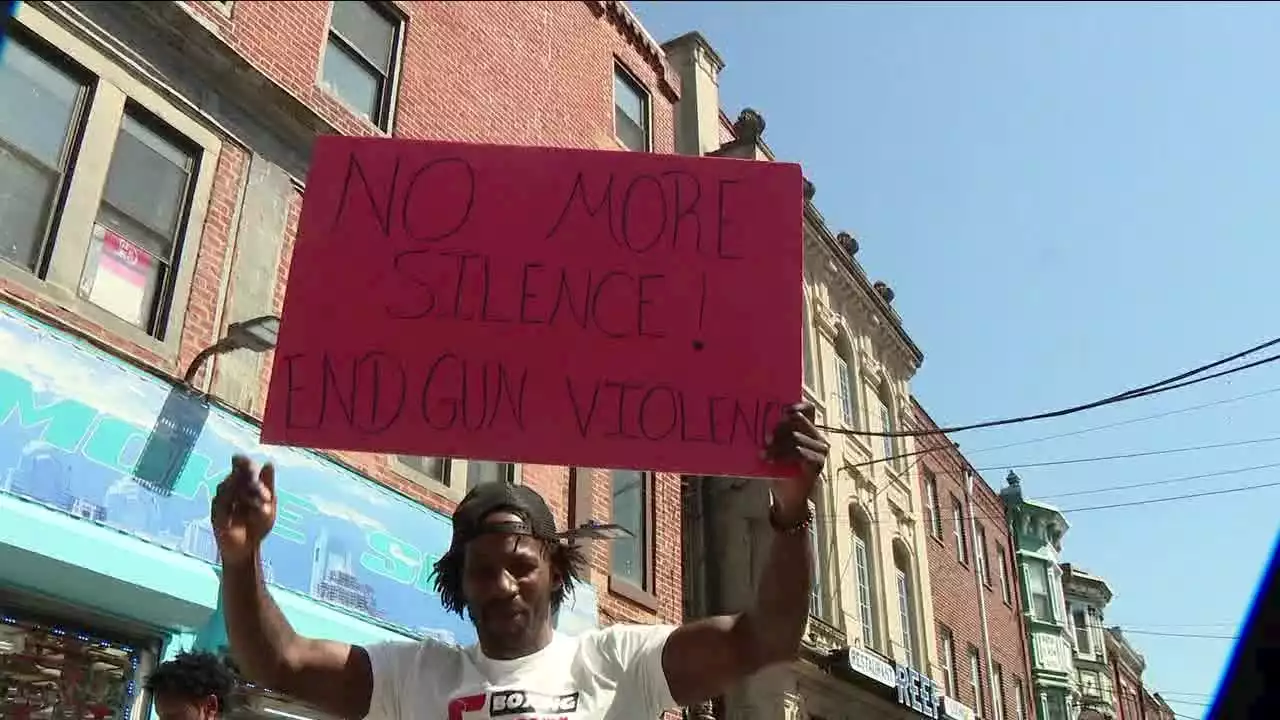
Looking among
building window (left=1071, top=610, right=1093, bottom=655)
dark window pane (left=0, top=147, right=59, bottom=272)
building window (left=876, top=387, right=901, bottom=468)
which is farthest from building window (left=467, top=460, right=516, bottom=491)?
building window (left=1071, top=610, right=1093, bottom=655)

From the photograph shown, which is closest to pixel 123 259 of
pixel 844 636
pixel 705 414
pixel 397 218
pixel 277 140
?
pixel 277 140

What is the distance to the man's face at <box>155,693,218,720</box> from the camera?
12.0 ft

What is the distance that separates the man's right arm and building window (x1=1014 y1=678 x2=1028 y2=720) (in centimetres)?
2789

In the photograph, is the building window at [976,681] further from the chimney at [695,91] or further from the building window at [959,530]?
the chimney at [695,91]

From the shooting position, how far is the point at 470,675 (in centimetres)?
213

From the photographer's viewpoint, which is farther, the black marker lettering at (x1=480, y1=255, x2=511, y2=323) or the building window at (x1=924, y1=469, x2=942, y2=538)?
the building window at (x1=924, y1=469, x2=942, y2=538)

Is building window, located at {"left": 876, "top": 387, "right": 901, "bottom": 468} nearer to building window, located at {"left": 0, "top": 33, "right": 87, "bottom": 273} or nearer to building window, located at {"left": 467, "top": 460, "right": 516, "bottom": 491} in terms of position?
building window, located at {"left": 467, "top": 460, "right": 516, "bottom": 491}

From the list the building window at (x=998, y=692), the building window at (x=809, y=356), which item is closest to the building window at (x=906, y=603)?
the building window at (x=809, y=356)

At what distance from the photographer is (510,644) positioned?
6.97ft

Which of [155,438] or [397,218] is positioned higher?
[155,438]

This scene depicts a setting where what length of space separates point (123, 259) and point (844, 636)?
44.2ft

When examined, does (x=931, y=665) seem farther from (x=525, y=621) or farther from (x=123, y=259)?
(x=525, y=621)

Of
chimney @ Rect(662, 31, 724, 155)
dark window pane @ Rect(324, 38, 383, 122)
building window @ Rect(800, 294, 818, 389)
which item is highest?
chimney @ Rect(662, 31, 724, 155)

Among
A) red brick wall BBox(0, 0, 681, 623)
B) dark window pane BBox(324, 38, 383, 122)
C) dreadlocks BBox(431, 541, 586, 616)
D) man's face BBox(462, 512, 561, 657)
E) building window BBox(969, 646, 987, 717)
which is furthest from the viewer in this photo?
building window BBox(969, 646, 987, 717)
